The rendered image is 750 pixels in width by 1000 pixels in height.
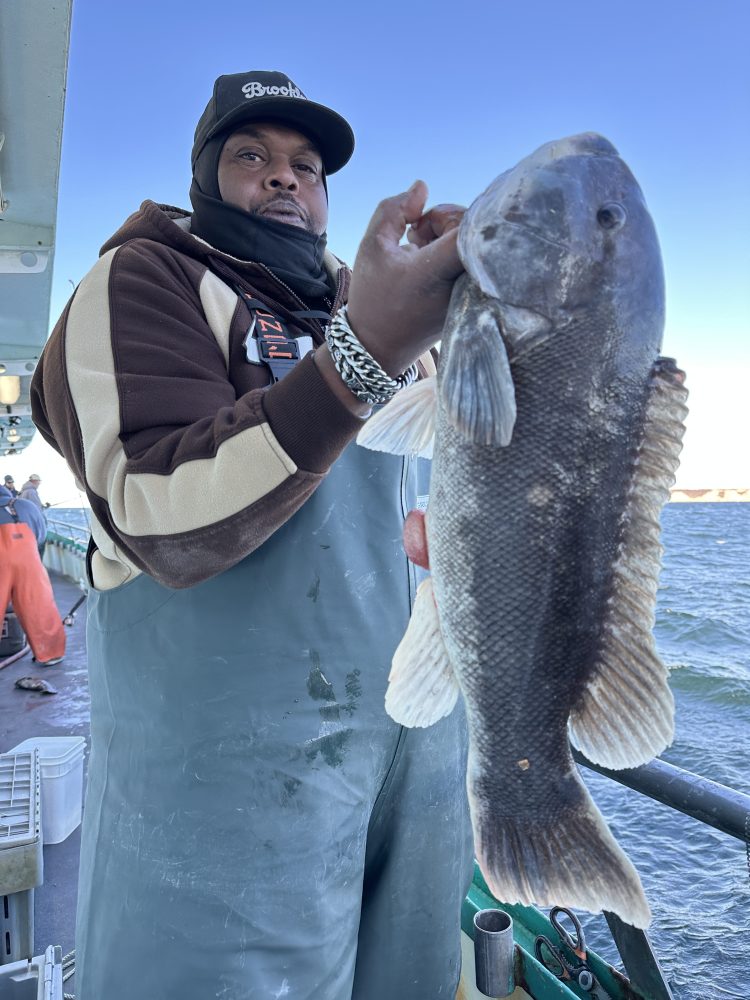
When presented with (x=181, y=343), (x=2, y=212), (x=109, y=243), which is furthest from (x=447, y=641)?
(x=2, y=212)

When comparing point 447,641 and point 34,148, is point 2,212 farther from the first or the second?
point 447,641

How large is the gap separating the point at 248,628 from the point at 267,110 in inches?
68.2

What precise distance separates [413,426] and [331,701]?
777mm

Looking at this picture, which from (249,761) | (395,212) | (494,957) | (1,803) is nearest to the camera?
(395,212)

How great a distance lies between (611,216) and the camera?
1426mm

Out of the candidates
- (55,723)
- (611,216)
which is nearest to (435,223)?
(611,216)

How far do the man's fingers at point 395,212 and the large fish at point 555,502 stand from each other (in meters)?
0.12

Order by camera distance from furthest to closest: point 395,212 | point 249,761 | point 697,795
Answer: point 697,795 → point 249,761 → point 395,212

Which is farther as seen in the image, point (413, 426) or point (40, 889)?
point (40, 889)

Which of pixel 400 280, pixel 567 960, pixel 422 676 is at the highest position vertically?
pixel 400 280

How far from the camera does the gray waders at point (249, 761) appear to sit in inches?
69.1

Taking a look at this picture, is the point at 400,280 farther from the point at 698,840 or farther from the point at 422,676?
the point at 698,840

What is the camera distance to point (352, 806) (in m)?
1.93

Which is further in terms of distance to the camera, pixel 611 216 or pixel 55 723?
pixel 55 723
